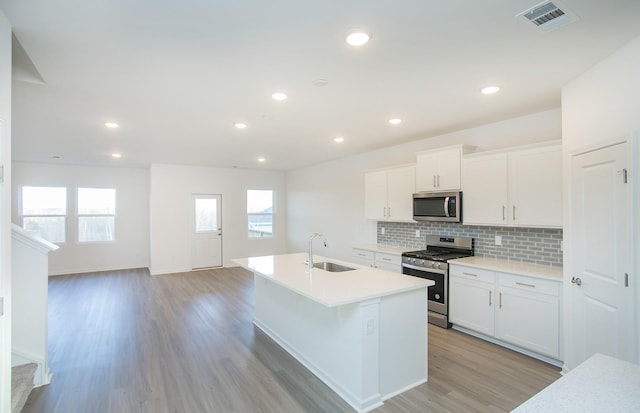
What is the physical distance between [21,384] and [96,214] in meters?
6.37

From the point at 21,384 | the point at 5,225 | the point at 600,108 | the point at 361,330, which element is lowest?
the point at 21,384

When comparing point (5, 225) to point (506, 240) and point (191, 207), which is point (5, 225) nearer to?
point (506, 240)

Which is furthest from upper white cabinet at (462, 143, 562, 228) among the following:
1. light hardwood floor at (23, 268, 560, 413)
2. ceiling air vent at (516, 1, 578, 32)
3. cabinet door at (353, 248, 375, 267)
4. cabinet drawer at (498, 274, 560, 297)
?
ceiling air vent at (516, 1, 578, 32)

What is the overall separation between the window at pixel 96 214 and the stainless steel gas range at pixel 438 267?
23.9ft

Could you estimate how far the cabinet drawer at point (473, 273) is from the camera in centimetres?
357

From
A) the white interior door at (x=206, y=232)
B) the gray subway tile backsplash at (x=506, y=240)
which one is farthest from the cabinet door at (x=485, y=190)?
the white interior door at (x=206, y=232)

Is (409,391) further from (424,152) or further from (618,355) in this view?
(424,152)

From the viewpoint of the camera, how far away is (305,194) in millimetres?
8320

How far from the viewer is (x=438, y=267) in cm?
407

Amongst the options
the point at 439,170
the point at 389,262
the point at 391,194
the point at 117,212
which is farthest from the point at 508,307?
the point at 117,212

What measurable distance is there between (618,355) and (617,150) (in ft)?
4.60

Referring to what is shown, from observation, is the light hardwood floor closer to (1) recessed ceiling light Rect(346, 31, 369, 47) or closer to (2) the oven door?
(2) the oven door

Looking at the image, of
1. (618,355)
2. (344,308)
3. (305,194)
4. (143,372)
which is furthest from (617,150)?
(305,194)

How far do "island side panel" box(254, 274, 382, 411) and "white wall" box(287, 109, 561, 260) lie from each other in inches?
111
